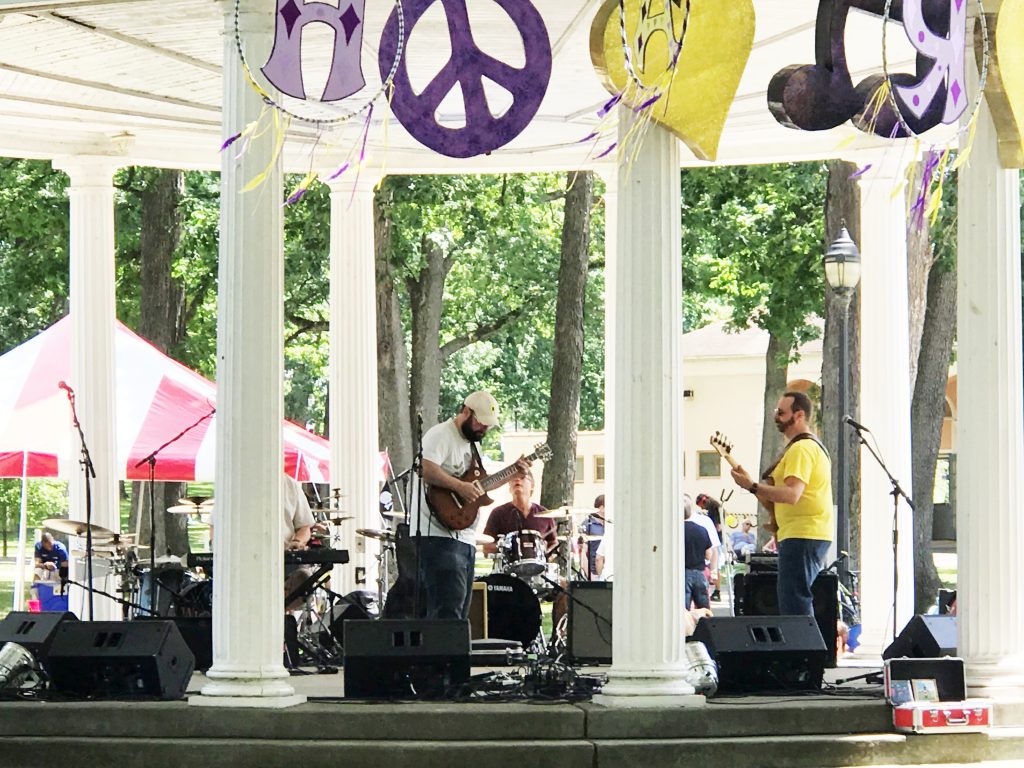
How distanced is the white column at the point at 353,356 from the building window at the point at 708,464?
50633 mm

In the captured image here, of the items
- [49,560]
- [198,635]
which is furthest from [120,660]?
[49,560]

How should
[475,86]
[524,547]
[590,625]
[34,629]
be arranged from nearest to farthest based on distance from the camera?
1. [475,86]
2. [34,629]
3. [590,625]
4. [524,547]

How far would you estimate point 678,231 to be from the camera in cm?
1118

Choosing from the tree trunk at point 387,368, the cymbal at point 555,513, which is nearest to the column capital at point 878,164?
the cymbal at point 555,513

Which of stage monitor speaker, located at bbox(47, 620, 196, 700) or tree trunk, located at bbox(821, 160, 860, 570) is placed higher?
tree trunk, located at bbox(821, 160, 860, 570)

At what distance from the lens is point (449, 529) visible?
43.1ft

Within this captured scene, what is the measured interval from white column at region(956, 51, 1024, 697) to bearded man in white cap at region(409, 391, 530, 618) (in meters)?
3.56

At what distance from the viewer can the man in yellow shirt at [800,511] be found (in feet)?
42.8

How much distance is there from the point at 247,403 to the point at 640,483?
101 inches

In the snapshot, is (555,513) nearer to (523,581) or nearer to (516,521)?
(516,521)

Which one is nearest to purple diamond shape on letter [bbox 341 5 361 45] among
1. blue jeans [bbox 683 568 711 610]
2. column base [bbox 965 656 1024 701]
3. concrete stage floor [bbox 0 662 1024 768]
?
concrete stage floor [bbox 0 662 1024 768]

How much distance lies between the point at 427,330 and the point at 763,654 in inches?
833

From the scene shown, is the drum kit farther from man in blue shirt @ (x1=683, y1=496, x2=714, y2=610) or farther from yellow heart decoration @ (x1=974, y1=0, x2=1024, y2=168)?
yellow heart decoration @ (x1=974, y1=0, x2=1024, y2=168)

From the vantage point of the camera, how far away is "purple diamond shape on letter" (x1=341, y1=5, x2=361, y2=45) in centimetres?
1092
